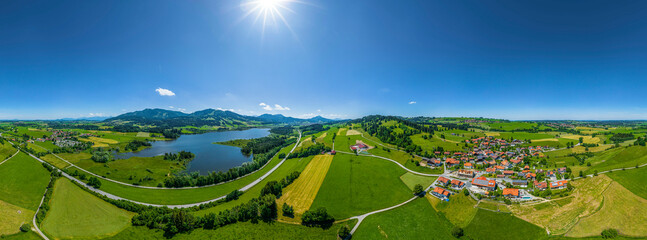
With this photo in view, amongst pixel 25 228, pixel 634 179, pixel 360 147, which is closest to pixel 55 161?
pixel 25 228

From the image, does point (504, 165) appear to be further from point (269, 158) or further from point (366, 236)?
point (269, 158)

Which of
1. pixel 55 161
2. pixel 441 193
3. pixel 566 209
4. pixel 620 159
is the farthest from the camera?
pixel 55 161

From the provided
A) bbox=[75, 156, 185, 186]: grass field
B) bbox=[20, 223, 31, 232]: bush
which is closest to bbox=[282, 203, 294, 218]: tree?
bbox=[20, 223, 31, 232]: bush

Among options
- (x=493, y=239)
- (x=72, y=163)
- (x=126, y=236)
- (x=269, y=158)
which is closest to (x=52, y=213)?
(x=126, y=236)

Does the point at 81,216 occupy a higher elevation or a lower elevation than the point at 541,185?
lower

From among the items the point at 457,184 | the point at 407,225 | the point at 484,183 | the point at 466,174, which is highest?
the point at 466,174

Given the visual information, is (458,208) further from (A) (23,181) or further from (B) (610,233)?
(A) (23,181)

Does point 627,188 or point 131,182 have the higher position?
point 627,188
